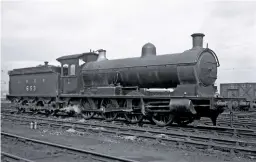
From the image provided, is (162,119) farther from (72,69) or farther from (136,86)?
(72,69)

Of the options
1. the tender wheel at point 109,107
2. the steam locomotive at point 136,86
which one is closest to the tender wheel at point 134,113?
the steam locomotive at point 136,86

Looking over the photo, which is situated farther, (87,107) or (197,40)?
(87,107)

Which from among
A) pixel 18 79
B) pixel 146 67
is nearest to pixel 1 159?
pixel 146 67

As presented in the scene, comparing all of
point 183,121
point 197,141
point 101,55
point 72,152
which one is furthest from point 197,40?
point 72,152

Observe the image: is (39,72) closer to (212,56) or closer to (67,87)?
(67,87)

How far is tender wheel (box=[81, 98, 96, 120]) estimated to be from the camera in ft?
50.1

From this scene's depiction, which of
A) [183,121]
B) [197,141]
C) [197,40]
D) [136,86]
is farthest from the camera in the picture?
[136,86]

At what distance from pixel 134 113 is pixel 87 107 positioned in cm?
330

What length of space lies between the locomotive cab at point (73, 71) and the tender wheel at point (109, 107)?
222 centimetres

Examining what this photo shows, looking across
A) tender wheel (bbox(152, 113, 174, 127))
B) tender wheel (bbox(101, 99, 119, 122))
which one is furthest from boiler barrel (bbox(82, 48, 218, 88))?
tender wheel (bbox(152, 113, 174, 127))

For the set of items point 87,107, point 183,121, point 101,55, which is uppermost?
point 101,55

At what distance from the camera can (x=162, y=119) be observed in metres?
13.0

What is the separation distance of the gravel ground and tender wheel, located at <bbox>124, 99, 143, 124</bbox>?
292 cm

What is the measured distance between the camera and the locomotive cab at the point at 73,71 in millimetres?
16281
